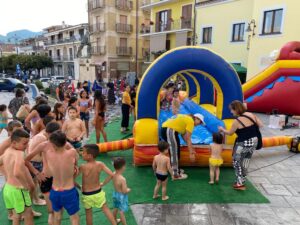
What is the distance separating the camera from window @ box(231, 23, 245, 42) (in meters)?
18.6

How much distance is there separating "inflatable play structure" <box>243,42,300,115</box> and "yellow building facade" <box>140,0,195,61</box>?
12959 mm

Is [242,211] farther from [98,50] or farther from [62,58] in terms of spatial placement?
[62,58]

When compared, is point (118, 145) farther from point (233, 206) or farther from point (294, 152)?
point (294, 152)

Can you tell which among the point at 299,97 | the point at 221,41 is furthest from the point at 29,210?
the point at 221,41

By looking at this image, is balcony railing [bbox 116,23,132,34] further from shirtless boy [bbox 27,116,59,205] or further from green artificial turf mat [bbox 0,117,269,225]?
shirtless boy [bbox 27,116,59,205]

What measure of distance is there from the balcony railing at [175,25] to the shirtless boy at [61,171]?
22.1 meters

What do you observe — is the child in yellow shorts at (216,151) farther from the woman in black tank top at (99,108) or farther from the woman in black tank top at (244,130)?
the woman in black tank top at (99,108)

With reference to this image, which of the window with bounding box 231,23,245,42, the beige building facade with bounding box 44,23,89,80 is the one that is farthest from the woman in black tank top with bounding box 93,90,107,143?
the beige building facade with bounding box 44,23,89,80

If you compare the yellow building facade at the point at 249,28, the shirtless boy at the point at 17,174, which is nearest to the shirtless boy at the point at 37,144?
the shirtless boy at the point at 17,174

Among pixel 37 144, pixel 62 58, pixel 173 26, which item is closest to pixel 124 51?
pixel 173 26

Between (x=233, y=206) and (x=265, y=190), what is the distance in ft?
3.33

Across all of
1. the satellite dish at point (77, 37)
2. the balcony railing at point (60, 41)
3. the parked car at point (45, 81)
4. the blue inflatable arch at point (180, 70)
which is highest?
the satellite dish at point (77, 37)

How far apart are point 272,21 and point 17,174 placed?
16.2 metres

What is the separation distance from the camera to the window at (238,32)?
18.6m
